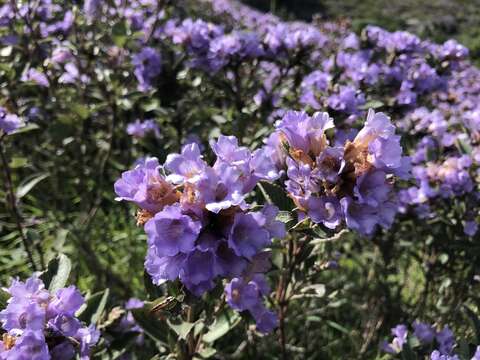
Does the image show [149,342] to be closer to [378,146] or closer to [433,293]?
[433,293]


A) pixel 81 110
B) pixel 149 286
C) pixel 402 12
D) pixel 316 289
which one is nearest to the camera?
pixel 149 286

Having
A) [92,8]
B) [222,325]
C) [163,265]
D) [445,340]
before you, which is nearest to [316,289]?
[222,325]

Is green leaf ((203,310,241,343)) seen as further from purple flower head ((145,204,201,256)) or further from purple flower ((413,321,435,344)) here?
purple flower head ((145,204,201,256))

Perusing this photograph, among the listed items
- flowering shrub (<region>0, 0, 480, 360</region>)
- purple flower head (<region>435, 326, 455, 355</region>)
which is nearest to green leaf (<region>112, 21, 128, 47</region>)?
flowering shrub (<region>0, 0, 480, 360</region>)

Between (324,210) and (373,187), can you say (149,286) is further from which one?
(373,187)

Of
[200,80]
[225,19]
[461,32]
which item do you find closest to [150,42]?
[200,80]

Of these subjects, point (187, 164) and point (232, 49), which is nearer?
point (187, 164)

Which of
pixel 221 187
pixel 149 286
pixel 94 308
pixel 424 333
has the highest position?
pixel 221 187

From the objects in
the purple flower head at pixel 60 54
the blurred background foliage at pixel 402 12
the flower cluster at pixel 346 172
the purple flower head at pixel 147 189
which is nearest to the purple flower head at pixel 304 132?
the flower cluster at pixel 346 172

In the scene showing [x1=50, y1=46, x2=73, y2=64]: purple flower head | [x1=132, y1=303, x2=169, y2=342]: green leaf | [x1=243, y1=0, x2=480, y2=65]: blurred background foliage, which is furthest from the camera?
[x1=243, y1=0, x2=480, y2=65]: blurred background foliage
